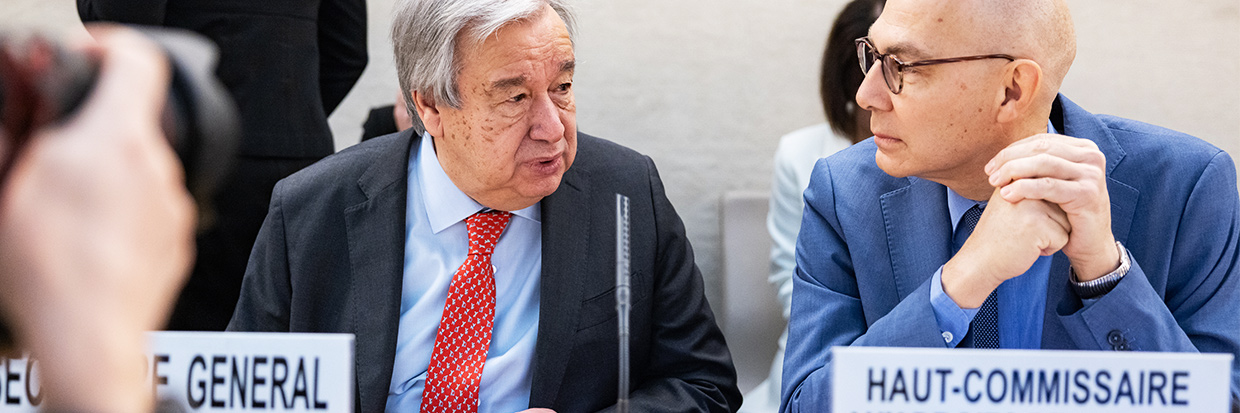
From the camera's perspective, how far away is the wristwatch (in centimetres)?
115

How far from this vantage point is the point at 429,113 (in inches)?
60.3

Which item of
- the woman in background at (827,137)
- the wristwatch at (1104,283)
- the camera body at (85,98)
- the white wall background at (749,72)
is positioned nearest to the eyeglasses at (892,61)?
the wristwatch at (1104,283)

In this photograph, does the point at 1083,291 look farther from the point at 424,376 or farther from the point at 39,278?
the point at 39,278

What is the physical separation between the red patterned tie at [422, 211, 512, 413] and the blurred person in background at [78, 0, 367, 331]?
1.87ft

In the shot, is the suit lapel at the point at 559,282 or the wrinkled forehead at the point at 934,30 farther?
the suit lapel at the point at 559,282

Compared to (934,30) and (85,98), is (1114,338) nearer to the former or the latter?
(934,30)

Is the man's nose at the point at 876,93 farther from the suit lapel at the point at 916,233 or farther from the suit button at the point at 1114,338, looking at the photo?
the suit button at the point at 1114,338

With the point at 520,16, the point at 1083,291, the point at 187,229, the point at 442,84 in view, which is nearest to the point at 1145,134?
the point at 1083,291

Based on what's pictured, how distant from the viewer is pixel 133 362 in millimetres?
456

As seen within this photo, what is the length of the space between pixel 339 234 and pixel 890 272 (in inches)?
32.9

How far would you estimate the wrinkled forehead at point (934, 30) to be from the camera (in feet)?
4.06

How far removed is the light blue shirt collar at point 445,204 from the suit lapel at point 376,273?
1.7 inches

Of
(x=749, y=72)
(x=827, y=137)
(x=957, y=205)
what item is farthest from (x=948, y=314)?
(x=749, y=72)

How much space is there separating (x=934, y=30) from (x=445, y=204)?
30.8 inches
